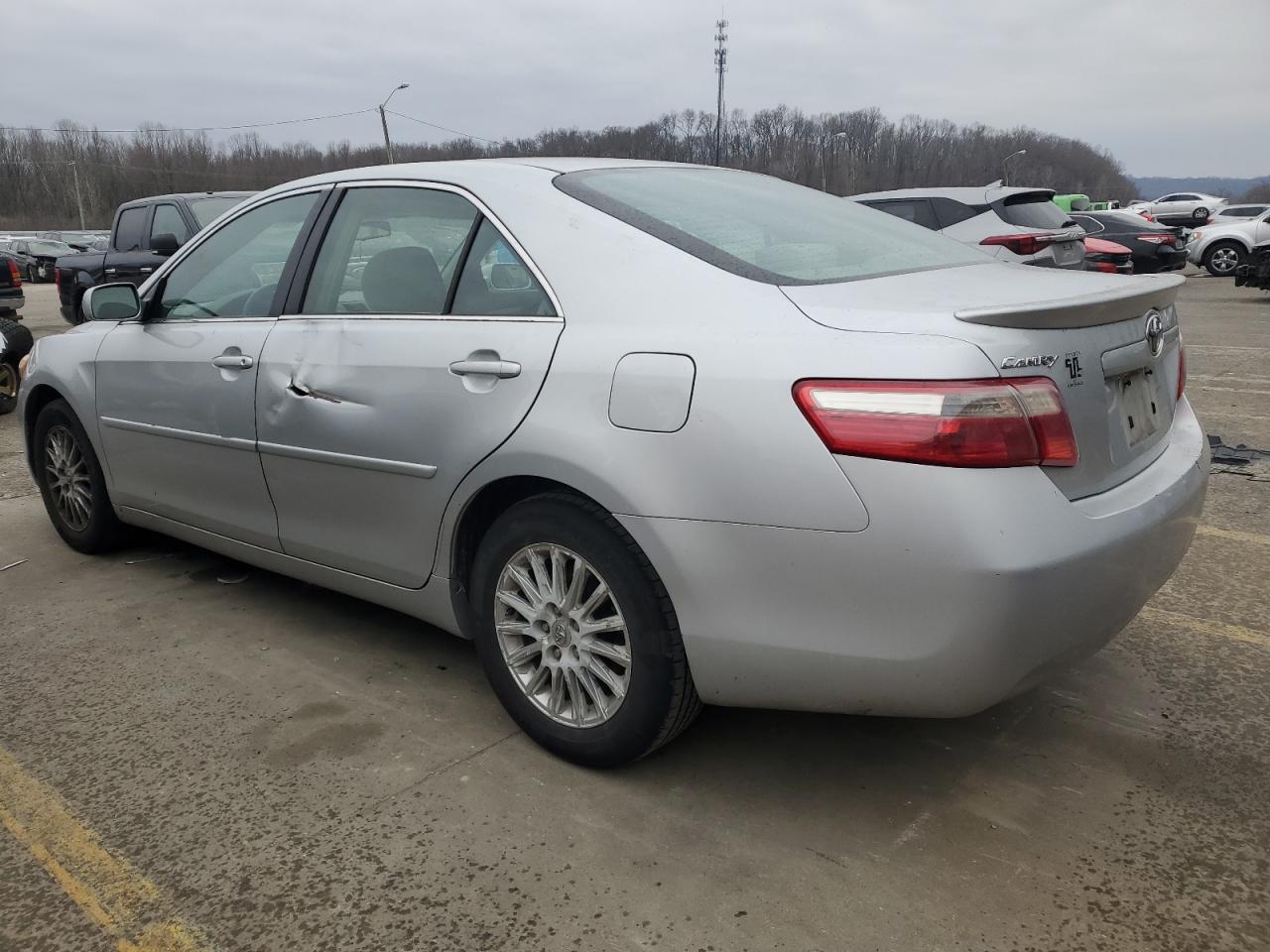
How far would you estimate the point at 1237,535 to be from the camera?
4449mm

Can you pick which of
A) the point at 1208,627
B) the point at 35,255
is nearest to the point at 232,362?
the point at 1208,627

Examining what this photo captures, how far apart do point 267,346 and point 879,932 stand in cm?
251

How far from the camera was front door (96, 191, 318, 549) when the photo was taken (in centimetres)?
344

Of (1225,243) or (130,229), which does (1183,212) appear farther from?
(130,229)

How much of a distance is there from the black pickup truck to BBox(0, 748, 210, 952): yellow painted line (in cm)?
809

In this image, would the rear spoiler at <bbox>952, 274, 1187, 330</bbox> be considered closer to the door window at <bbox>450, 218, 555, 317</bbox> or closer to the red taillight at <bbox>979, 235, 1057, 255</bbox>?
the door window at <bbox>450, 218, 555, 317</bbox>

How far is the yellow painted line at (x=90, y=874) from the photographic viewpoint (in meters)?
2.08

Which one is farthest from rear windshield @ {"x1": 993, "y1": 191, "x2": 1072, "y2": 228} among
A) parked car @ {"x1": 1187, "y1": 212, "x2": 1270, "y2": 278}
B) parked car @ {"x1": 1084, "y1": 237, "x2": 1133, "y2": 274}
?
parked car @ {"x1": 1187, "y1": 212, "x2": 1270, "y2": 278}

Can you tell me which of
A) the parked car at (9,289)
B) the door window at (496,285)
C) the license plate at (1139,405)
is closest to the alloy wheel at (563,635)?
the door window at (496,285)

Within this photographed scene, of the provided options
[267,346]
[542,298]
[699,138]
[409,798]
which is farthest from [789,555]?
[699,138]

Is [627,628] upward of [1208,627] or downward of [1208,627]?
upward

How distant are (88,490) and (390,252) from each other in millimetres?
2154

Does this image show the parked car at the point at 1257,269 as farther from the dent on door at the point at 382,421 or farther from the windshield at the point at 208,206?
the dent on door at the point at 382,421

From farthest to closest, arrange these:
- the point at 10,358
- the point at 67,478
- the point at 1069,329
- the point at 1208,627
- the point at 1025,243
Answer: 1. the point at 1025,243
2. the point at 10,358
3. the point at 67,478
4. the point at 1208,627
5. the point at 1069,329
